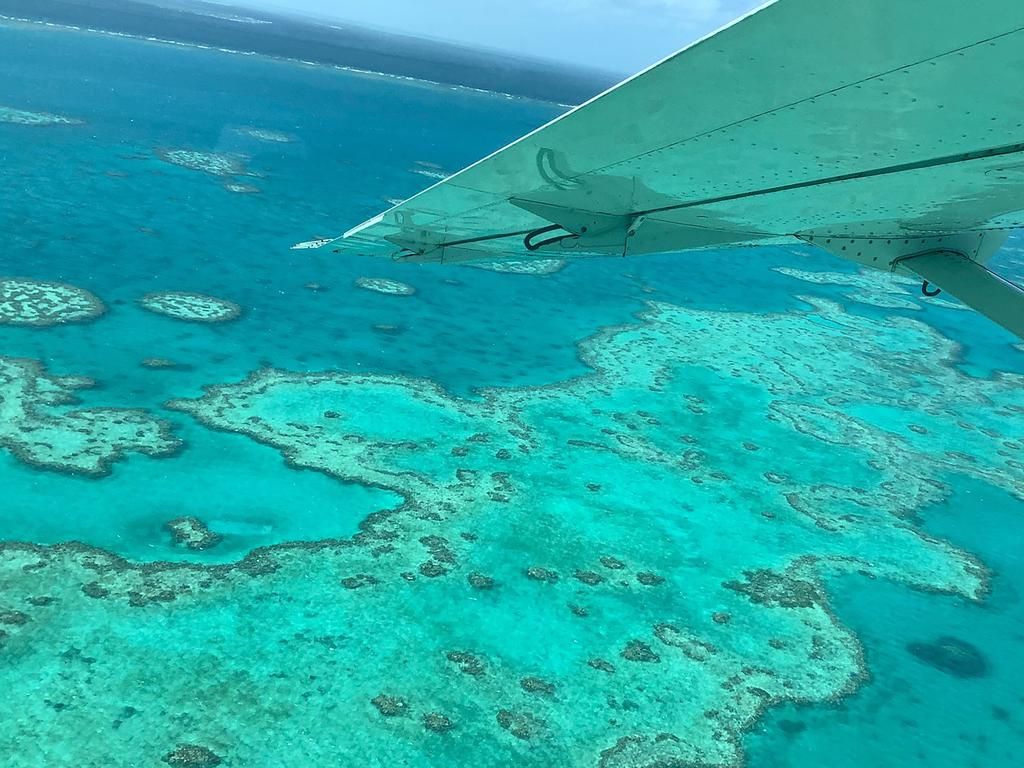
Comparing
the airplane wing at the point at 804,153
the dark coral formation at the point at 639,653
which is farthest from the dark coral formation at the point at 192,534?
the airplane wing at the point at 804,153

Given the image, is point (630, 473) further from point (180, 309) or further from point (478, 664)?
point (180, 309)

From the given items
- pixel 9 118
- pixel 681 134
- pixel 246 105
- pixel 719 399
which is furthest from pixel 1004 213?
pixel 246 105

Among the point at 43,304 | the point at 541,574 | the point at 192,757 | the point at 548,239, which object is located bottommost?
the point at 192,757

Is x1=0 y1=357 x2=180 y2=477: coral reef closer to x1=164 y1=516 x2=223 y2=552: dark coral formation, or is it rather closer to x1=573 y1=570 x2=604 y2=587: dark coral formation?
x1=164 y1=516 x2=223 y2=552: dark coral formation

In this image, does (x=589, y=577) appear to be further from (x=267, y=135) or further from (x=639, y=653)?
(x=267, y=135)

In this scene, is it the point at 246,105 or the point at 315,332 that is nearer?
the point at 315,332

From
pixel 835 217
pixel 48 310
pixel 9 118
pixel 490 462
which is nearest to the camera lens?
pixel 835 217

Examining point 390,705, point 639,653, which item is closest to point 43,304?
point 390,705

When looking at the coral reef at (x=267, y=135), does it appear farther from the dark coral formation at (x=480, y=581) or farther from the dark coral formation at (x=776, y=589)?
the dark coral formation at (x=776, y=589)
